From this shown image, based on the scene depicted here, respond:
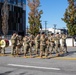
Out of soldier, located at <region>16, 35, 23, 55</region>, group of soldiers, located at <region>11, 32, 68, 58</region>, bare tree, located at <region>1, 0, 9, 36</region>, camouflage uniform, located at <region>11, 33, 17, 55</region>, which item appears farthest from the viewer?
bare tree, located at <region>1, 0, 9, 36</region>

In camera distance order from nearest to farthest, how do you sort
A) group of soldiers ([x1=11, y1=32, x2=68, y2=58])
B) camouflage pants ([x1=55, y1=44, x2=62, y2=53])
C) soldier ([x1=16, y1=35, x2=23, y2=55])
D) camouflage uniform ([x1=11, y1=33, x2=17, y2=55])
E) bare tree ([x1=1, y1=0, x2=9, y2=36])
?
group of soldiers ([x1=11, y1=32, x2=68, y2=58]), camouflage uniform ([x1=11, y1=33, x2=17, y2=55]), soldier ([x1=16, y1=35, x2=23, y2=55]), camouflage pants ([x1=55, y1=44, x2=62, y2=53]), bare tree ([x1=1, y1=0, x2=9, y2=36])

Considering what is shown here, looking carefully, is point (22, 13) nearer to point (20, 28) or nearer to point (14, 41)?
point (20, 28)

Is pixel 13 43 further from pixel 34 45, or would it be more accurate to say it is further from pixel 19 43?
pixel 34 45

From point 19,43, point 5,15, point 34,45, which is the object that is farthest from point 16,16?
point 19,43

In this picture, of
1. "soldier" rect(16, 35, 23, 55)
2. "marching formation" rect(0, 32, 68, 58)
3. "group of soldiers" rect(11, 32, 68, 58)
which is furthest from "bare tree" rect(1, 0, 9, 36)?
"soldier" rect(16, 35, 23, 55)

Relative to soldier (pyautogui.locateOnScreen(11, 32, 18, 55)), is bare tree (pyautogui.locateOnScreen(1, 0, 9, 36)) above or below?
above

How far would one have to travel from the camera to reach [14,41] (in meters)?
20.0

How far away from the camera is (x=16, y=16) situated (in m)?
69.6

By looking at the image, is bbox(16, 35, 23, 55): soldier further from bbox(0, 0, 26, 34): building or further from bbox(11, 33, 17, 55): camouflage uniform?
bbox(0, 0, 26, 34): building

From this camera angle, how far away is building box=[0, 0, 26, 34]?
66.7 meters

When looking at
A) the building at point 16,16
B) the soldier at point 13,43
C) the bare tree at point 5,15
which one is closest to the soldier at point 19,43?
the soldier at point 13,43

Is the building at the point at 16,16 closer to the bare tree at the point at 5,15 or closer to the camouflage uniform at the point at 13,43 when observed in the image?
the bare tree at the point at 5,15

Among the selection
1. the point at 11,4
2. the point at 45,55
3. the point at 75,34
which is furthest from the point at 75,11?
the point at 11,4

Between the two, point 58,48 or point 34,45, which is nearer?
point 58,48
